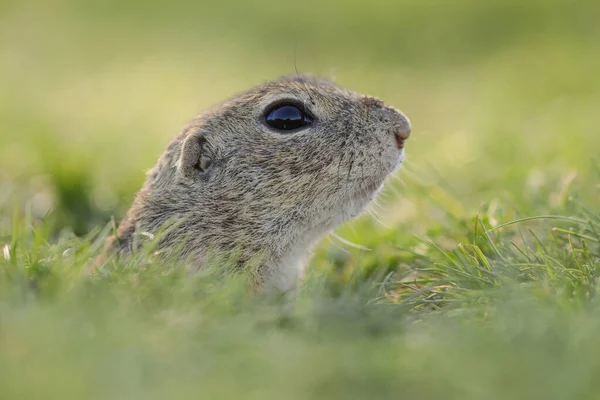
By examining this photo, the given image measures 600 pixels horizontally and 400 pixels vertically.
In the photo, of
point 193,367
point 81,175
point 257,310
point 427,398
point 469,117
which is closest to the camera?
point 427,398

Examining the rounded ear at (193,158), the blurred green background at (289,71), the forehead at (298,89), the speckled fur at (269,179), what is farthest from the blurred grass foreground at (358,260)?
the forehead at (298,89)

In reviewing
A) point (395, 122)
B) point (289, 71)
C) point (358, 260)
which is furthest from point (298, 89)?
point (289, 71)

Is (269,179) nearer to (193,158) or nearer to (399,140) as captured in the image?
(193,158)

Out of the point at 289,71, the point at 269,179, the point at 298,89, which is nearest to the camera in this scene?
the point at 269,179

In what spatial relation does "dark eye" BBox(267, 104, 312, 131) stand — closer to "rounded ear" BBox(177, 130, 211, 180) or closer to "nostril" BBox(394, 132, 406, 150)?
"rounded ear" BBox(177, 130, 211, 180)

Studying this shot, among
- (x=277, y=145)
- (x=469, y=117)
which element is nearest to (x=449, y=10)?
(x=469, y=117)

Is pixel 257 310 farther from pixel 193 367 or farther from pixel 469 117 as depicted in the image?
pixel 469 117

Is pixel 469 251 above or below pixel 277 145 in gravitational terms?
below
